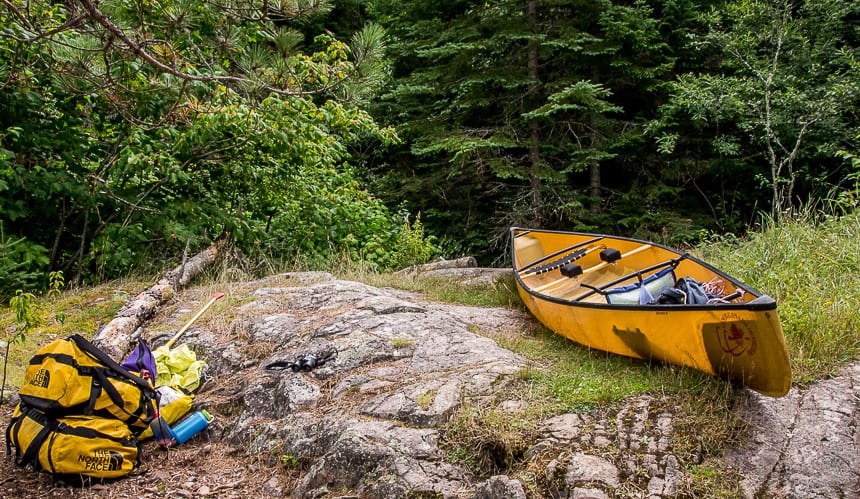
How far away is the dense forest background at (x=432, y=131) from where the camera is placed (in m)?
5.88

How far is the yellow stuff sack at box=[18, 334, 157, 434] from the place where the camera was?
3.32 m

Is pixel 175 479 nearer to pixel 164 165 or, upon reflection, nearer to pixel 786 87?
pixel 164 165

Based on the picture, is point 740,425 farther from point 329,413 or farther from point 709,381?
point 329,413

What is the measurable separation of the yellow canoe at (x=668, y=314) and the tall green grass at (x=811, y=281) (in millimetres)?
468

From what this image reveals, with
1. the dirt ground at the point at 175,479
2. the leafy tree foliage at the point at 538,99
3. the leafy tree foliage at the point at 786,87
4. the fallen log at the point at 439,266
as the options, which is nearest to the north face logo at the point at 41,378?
the dirt ground at the point at 175,479

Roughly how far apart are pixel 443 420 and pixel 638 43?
852 cm

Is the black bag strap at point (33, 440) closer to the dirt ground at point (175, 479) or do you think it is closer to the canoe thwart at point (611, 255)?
the dirt ground at point (175, 479)

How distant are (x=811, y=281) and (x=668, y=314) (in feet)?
6.43

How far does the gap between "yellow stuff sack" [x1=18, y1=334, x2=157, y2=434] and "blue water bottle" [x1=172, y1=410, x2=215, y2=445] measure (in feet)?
0.79

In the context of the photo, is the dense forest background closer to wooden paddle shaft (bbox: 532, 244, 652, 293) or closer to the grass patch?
the grass patch

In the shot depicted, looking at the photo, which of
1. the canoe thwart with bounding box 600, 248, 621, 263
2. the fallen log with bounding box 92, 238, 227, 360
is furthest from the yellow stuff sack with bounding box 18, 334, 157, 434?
the canoe thwart with bounding box 600, 248, 621, 263

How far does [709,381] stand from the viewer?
341 cm

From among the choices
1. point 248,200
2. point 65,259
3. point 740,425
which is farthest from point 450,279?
point 65,259

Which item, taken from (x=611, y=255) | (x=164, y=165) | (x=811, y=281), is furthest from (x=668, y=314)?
(x=164, y=165)
